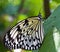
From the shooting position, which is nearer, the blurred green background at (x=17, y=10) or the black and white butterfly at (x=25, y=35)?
the black and white butterfly at (x=25, y=35)

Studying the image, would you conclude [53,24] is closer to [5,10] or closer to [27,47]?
[27,47]

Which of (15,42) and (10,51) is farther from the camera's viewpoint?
(10,51)

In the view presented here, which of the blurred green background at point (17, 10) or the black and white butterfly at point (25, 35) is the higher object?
the blurred green background at point (17, 10)

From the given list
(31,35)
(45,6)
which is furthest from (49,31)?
(45,6)

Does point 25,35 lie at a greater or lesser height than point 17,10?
lesser

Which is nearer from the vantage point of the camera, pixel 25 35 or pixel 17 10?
pixel 25 35

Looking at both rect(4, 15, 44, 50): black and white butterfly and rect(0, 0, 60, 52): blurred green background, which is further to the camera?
rect(0, 0, 60, 52): blurred green background

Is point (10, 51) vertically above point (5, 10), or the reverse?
point (5, 10)

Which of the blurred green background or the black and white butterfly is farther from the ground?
the blurred green background
